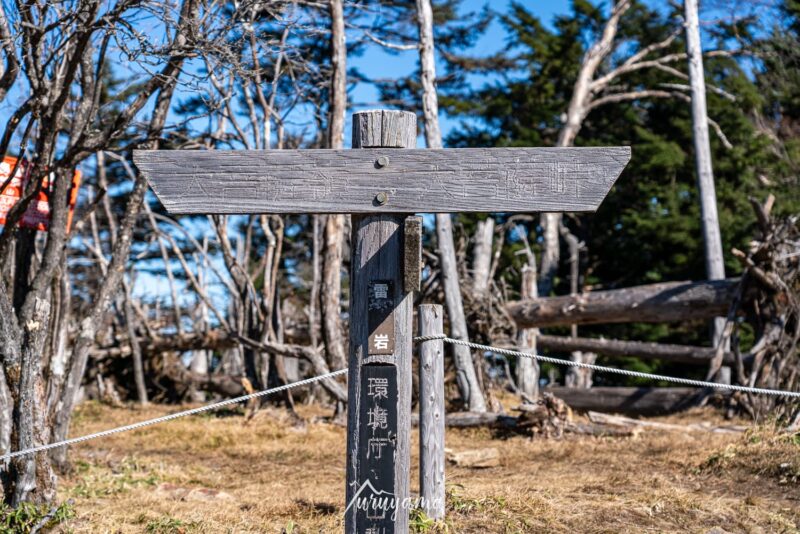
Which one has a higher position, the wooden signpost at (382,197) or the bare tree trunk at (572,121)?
the bare tree trunk at (572,121)

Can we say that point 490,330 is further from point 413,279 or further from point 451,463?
point 413,279

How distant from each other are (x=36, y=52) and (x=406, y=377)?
138 inches

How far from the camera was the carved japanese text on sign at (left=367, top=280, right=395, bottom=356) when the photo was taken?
3.83 m

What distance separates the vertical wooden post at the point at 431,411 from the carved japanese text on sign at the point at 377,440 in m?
1.06

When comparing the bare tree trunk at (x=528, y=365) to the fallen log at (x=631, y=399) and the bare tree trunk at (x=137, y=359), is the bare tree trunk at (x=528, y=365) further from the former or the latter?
the bare tree trunk at (x=137, y=359)

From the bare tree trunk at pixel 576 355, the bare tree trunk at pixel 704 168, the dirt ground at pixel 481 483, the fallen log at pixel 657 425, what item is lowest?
the dirt ground at pixel 481 483

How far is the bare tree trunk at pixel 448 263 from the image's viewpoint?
971 centimetres

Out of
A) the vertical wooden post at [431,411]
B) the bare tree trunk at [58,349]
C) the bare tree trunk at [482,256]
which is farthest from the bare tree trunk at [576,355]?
the bare tree trunk at [58,349]

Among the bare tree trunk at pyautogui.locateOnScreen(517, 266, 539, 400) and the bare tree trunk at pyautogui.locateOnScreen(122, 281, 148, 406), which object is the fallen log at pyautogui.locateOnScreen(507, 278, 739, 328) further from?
the bare tree trunk at pyautogui.locateOnScreen(122, 281, 148, 406)

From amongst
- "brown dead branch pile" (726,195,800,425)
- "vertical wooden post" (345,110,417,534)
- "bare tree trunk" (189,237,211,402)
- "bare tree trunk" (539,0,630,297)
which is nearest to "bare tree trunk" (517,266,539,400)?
"bare tree trunk" (539,0,630,297)

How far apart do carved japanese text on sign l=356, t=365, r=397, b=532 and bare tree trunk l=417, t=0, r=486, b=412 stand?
581 centimetres

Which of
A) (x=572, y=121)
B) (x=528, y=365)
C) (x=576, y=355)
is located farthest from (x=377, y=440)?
(x=572, y=121)

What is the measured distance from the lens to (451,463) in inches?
284

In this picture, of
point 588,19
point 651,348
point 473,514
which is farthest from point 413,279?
point 588,19
